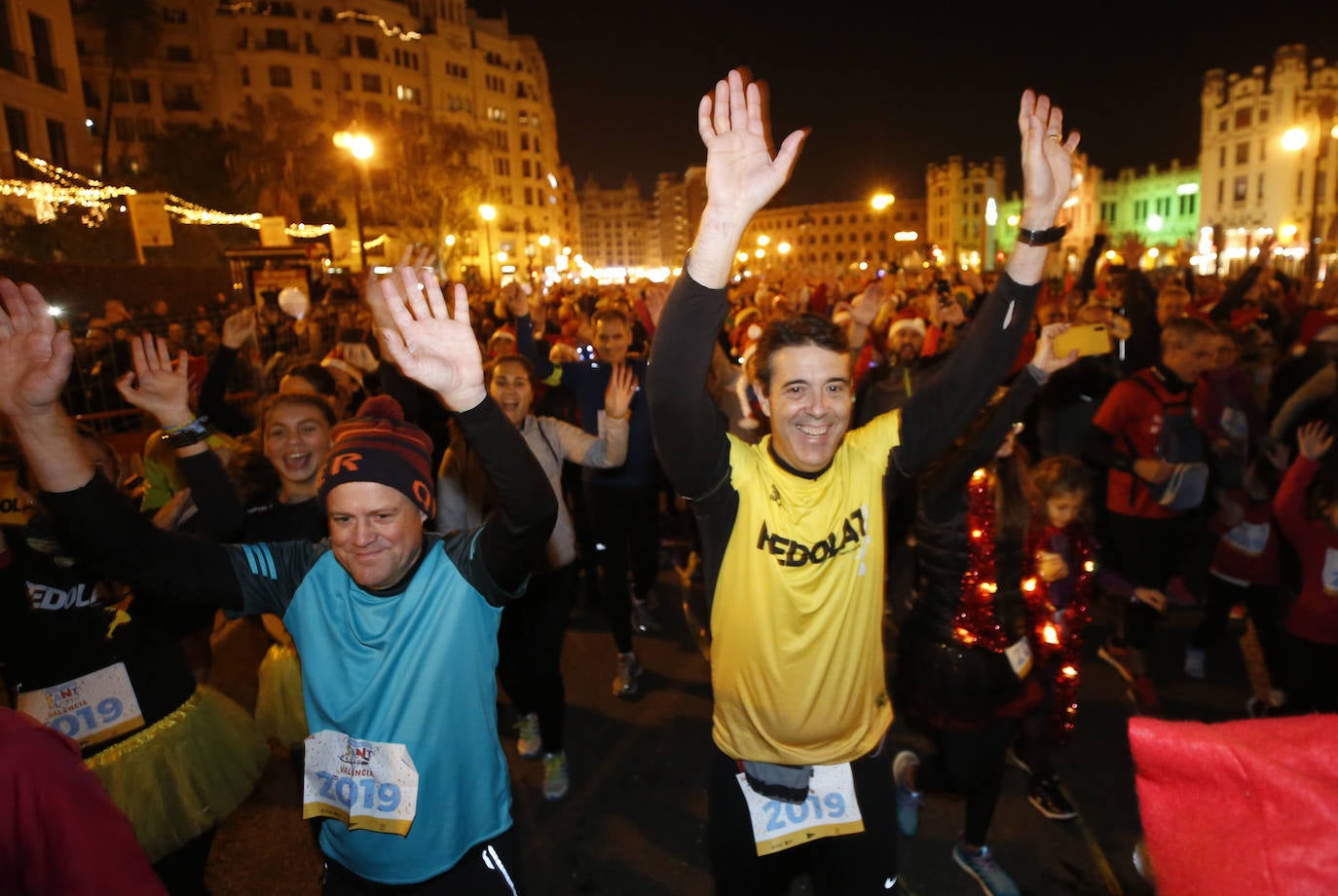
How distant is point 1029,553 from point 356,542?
288 centimetres

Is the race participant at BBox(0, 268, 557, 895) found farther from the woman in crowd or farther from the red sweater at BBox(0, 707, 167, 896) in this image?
the woman in crowd

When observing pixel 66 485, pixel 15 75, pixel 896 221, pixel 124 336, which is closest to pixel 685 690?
pixel 66 485

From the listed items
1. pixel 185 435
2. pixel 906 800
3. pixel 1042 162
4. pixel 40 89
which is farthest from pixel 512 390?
pixel 40 89

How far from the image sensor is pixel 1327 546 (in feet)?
12.5

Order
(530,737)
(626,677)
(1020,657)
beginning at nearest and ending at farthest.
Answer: (1020,657) → (530,737) → (626,677)

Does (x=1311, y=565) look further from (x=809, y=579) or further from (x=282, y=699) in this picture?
(x=282, y=699)

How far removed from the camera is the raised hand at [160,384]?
8.69 ft

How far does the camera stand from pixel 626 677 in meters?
5.34

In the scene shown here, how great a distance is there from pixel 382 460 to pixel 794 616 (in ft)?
4.27

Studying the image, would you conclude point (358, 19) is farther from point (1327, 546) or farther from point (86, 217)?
point (1327, 546)

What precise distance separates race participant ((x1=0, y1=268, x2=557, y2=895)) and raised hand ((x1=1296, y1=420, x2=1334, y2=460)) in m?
4.18

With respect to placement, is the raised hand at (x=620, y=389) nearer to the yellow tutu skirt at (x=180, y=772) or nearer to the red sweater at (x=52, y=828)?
the yellow tutu skirt at (x=180, y=772)

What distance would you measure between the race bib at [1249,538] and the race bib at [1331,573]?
0.89 meters

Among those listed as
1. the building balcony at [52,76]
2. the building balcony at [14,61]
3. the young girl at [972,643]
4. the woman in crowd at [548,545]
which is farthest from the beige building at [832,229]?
the young girl at [972,643]
